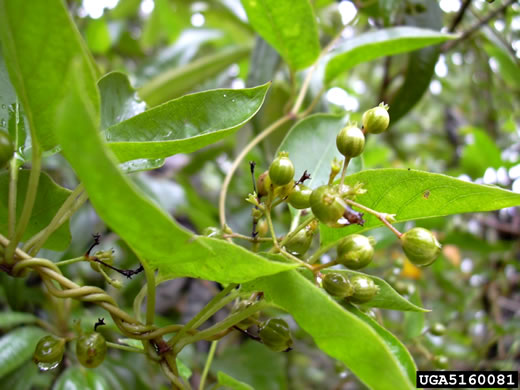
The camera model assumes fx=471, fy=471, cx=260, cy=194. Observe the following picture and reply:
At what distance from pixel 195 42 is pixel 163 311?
1.20 meters

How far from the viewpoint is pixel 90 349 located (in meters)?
0.63

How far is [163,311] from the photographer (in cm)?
213

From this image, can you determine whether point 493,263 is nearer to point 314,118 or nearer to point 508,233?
point 508,233

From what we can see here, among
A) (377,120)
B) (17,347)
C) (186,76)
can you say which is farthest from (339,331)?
(186,76)

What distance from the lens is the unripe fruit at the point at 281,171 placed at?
1.95ft

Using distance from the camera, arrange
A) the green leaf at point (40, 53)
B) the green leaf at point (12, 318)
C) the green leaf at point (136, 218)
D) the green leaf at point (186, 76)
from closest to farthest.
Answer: the green leaf at point (136, 218), the green leaf at point (40, 53), the green leaf at point (12, 318), the green leaf at point (186, 76)

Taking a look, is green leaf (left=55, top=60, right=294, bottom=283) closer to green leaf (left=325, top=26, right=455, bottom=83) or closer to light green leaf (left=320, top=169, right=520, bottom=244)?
light green leaf (left=320, top=169, right=520, bottom=244)

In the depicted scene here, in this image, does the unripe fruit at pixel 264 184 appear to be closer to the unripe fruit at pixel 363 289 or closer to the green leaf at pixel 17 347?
the unripe fruit at pixel 363 289

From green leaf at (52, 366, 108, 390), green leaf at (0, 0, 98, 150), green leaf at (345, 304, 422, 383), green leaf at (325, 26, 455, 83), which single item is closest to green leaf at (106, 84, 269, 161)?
green leaf at (0, 0, 98, 150)

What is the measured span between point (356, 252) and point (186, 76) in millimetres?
1271

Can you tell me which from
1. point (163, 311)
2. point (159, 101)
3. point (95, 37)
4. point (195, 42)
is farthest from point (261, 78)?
point (163, 311)

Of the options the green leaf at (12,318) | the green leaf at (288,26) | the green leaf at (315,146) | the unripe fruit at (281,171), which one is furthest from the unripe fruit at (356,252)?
the green leaf at (12,318)

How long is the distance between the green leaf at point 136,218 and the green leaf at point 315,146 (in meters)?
0.34

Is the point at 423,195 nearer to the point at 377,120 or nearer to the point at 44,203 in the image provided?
the point at 377,120
